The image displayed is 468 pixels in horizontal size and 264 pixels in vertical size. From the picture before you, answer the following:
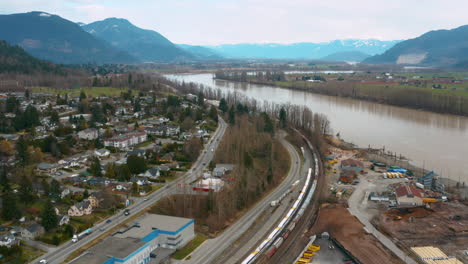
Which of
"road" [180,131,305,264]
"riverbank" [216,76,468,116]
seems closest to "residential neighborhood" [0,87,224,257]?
"road" [180,131,305,264]

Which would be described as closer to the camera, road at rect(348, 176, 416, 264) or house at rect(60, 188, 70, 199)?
road at rect(348, 176, 416, 264)

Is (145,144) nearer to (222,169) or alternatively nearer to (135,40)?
(222,169)

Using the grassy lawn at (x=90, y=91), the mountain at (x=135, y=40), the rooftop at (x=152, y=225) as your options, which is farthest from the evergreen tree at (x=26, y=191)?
the mountain at (x=135, y=40)

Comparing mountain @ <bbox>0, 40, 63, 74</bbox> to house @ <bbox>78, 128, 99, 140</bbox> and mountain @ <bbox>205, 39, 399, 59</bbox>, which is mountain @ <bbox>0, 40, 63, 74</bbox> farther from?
mountain @ <bbox>205, 39, 399, 59</bbox>

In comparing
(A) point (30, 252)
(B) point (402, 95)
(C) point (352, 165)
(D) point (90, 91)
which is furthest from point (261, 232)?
(B) point (402, 95)

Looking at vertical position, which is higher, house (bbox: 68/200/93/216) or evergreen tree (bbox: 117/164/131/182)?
evergreen tree (bbox: 117/164/131/182)
